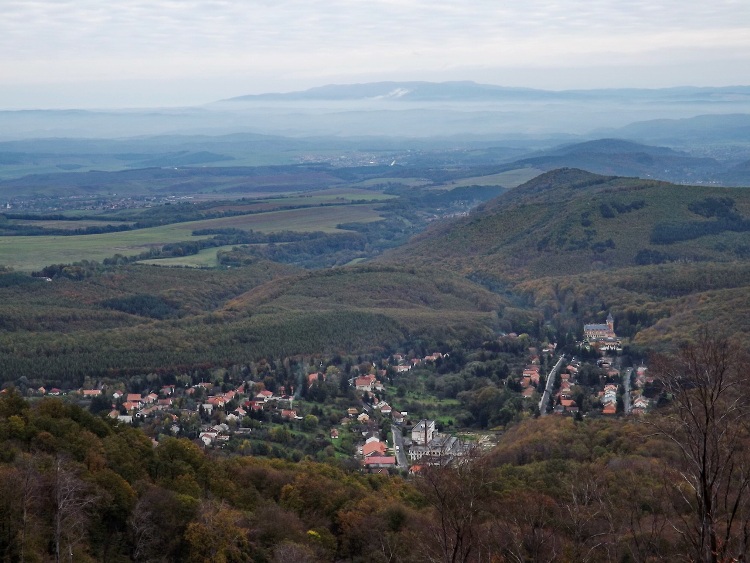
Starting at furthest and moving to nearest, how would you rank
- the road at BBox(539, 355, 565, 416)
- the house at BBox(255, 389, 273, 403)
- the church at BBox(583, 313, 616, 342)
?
1. the church at BBox(583, 313, 616, 342)
2. the house at BBox(255, 389, 273, 403)
3. the road at BBox(539, 355, 565, 416)

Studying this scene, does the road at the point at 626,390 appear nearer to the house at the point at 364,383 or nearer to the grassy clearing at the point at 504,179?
the house at the point at 364,383

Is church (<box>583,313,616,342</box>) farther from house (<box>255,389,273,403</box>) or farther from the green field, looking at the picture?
the green field

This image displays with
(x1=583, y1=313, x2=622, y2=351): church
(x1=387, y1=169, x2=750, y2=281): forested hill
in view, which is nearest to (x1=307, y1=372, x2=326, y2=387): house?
(x1=583, y1=313, x2=622, y2=351): church

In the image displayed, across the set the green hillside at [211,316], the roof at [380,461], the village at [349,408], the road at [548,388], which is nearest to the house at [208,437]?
the village at [349,408]

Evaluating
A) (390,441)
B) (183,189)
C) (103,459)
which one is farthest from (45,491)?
(183,189)

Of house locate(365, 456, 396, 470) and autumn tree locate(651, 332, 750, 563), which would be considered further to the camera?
house locate(365, 456, 396, 470)

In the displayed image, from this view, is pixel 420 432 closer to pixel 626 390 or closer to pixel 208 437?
pixel 208 437

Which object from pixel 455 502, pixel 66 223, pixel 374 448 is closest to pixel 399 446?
pixel 374 448
